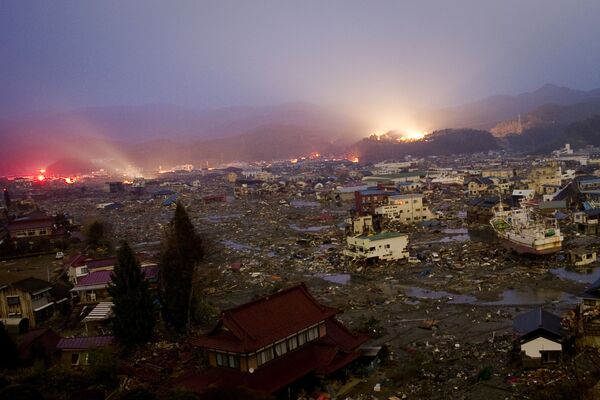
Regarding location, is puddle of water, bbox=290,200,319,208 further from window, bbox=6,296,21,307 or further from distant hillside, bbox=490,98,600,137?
distant hillside, bbox=490,98,600,137

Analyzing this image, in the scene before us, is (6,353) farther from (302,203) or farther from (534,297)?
A: (302,203)

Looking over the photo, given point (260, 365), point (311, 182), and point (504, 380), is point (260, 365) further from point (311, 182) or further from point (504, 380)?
point (311, 182)

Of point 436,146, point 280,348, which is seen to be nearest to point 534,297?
point 280,348

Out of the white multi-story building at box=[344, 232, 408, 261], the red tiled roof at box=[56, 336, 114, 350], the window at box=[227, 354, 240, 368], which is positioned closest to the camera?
the window at box=[227, 354, 240, 368]

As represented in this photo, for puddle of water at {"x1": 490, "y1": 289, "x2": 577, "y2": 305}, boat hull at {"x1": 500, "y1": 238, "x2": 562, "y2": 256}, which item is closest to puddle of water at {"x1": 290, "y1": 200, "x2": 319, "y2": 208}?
boat hull at {"x1": 500, "y1": 238, "x2": 562, "y2": 256}

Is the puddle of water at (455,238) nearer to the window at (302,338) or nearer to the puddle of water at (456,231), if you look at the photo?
the puddle of water at (456,231)

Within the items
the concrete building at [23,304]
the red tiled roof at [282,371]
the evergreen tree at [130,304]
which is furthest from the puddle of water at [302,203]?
the red tiled roof at [282,371]
